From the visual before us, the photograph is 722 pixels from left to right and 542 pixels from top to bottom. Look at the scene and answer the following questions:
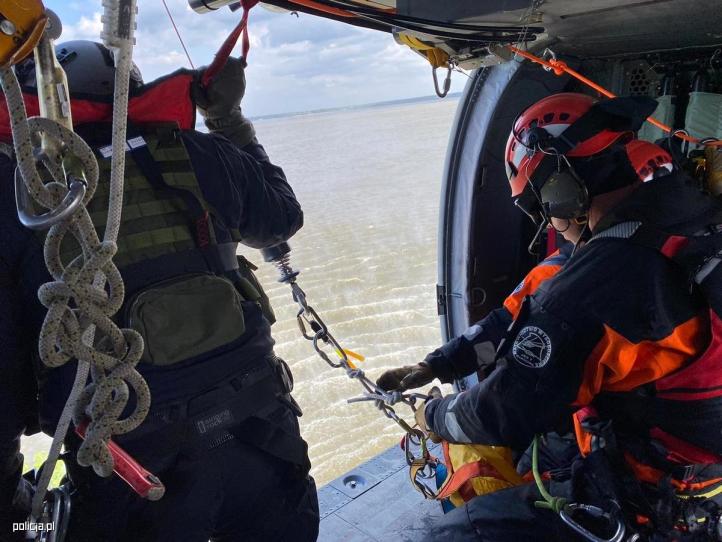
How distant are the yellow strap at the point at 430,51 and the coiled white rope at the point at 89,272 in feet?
5.11

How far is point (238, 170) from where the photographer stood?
1.73 meters

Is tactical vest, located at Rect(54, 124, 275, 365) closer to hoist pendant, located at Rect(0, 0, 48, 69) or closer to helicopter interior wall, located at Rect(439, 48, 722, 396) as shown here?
hoist pendant, located at Rect(0, 0, 48, 69)

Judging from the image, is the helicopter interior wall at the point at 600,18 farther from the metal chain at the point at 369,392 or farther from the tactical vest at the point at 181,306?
the metal chain at the point at 369,392

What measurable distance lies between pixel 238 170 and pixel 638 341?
4.21 feet

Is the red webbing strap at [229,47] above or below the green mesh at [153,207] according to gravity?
above

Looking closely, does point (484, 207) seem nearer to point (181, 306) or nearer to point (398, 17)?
point (398, 17)

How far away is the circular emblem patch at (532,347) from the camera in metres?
1.64

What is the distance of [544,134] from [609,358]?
0.76 m

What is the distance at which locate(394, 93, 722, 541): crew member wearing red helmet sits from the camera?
1560mm

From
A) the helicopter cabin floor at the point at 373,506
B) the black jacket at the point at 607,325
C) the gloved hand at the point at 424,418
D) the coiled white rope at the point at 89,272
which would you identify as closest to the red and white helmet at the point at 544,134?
the black jacket at the point at 607,325

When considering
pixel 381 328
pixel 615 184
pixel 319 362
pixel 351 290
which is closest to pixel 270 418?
pixel 615 184

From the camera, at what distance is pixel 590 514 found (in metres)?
1.71

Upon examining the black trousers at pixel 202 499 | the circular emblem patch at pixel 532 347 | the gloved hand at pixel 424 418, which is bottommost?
the gloved hand at pixel 424 418

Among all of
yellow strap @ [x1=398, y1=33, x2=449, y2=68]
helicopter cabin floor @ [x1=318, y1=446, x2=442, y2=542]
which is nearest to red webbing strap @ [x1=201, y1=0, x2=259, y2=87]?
yellow strap @ [x1=398, y1=33, x2=449, y2=68]
